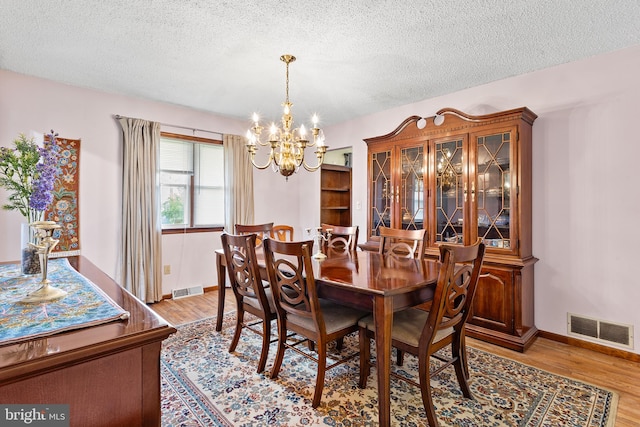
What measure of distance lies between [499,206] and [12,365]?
3.21 meters

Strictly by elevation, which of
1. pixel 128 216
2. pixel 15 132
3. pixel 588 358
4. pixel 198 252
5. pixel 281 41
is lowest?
pixel 588 358

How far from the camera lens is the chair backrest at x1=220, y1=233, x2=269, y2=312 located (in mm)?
2270

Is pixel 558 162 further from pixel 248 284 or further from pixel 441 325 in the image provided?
pixel 248 284

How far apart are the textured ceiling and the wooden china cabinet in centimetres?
54

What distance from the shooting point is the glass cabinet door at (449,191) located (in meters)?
3.16

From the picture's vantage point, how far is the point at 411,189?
3.56m

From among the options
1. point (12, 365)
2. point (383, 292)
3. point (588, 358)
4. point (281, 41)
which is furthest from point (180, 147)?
point (588, 358)

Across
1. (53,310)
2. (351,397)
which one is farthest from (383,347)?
(53,310)

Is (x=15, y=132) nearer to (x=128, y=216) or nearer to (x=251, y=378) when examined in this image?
(x=128, y=216)

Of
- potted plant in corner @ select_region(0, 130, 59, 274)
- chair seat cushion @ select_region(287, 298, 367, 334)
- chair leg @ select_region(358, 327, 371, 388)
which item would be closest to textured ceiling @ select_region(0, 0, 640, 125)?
potted plant in corner @ select_region(0, 130, 59, 274)

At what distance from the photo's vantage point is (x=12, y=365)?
728mm

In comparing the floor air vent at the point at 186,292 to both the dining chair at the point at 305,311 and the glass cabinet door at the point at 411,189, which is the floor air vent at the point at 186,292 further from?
the glass cabinet door at the point at 411,189

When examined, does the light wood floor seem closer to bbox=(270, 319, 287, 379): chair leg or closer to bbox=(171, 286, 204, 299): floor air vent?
bbox=(171, 286, 204, 299): floor air vent

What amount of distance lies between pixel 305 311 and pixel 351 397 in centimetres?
61
